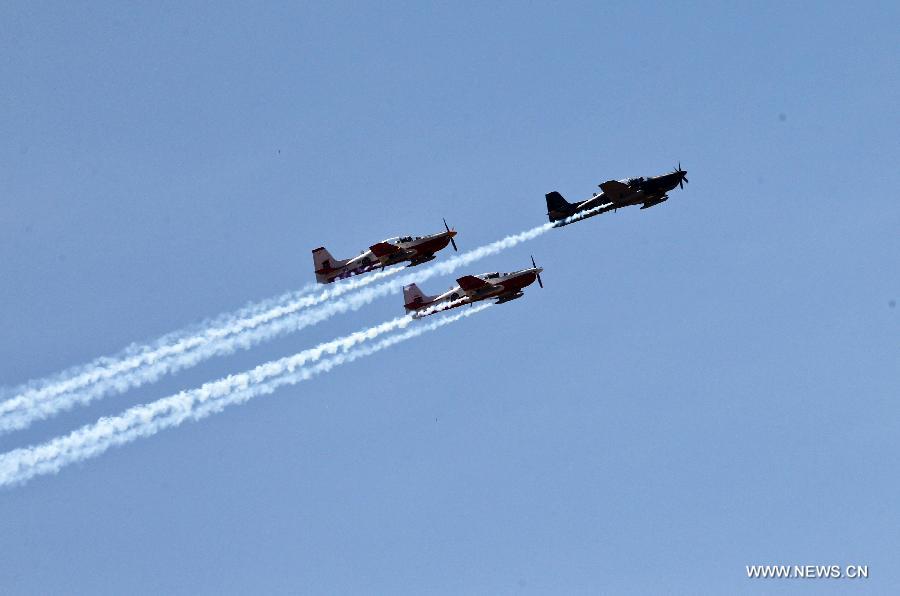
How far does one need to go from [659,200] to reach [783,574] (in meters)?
42.4

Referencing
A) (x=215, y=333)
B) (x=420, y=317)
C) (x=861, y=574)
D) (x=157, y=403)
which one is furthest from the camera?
(x=420, y=317)

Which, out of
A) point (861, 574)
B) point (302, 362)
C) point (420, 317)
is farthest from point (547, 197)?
point (861, 574)

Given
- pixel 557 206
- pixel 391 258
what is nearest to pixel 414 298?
pixel 391 258

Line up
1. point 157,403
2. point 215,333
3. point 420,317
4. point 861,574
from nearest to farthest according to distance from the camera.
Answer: point 861,574 < point 157,403 < point 215,333 < point 420,317

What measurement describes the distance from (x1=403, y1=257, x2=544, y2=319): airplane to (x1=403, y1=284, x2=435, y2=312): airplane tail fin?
3.41 feet

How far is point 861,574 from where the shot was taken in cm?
8950

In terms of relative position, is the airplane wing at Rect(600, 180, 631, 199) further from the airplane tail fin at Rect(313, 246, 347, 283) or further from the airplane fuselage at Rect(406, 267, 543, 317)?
the airplane tail fin at Rect(313, 246, 347, 283)

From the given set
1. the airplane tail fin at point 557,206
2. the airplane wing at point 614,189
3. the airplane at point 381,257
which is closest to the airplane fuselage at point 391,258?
the airplane at point 381,257

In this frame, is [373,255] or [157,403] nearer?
[157,403]

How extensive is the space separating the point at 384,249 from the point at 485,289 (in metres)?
10.6

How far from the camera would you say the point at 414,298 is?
130 meters

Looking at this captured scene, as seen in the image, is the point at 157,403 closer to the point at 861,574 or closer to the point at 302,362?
the point at 302,362

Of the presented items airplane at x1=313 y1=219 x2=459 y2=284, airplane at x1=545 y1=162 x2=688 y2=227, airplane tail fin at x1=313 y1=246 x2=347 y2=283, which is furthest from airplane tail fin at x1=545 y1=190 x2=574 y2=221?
airplane tail fin at x1=313 y1=246 x2=347 y2=283

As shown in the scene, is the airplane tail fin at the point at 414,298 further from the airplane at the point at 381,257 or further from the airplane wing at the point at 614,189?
the airplane wing at the point at 614,189
